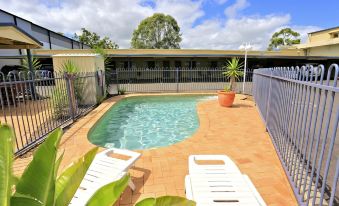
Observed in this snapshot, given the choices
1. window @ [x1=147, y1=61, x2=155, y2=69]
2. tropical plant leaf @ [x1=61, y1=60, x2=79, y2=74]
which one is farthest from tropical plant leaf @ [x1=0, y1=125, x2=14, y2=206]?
window @ [x1=147, y1=61, x2=155, y2=69]

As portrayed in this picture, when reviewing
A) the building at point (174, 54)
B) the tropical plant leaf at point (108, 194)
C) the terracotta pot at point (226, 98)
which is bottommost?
the terracotta pot at point (226, 98)

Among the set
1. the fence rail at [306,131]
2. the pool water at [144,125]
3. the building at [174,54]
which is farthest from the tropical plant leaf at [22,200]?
the building at [174,54]

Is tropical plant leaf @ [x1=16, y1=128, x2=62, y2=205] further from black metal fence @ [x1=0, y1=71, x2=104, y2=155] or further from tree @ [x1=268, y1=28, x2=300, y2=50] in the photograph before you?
tree @ [x1=268, y1=28, x2=300, y2=50]

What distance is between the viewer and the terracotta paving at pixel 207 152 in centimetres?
303

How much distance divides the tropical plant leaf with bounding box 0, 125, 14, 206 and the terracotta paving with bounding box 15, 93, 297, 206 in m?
2.08

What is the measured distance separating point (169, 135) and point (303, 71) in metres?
4.44

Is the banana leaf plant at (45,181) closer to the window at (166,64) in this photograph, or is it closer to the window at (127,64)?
the window at (127,64)

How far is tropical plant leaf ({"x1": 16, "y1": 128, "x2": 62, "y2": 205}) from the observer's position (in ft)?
2.97

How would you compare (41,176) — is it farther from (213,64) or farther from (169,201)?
(213,64)

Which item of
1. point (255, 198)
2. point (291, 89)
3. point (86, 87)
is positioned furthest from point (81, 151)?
point (86, 87)

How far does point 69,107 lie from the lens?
6.71 meters

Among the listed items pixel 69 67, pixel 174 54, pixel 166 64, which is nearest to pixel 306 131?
pixel 69 67

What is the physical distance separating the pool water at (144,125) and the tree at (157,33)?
27.3m

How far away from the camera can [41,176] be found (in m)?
0.92
